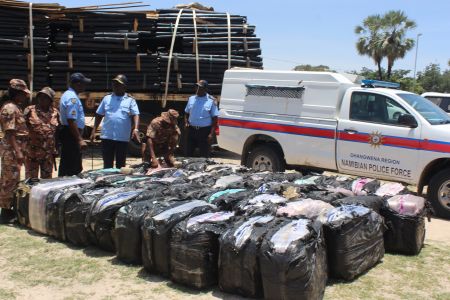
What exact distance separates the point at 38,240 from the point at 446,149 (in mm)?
5387

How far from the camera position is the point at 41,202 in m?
5.44

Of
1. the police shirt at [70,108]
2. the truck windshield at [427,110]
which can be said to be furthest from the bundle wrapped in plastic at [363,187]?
the police shirt at [70,108]

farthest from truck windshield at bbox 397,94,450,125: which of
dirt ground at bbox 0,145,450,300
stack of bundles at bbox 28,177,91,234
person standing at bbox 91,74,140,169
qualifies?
stack of bundles at bbox 28,177,91,234

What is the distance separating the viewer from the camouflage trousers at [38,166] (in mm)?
6320

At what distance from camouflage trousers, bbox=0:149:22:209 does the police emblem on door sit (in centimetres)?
494

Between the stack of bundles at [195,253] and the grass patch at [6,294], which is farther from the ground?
the stack of bundles at [195,253]

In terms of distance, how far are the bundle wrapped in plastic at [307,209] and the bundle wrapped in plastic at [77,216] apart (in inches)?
76.8

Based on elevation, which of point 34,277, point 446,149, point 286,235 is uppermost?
point 446,149

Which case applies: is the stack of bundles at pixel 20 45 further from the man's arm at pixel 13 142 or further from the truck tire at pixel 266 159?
the man's arm at pixel 13 142

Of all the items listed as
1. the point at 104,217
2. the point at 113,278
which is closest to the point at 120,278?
the point at 113,278

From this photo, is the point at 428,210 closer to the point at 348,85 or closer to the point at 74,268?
the point at 348,85

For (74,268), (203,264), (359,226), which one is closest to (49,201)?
(74,268)

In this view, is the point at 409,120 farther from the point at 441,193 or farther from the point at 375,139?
the point at 441,193

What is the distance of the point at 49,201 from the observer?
17.5ft
